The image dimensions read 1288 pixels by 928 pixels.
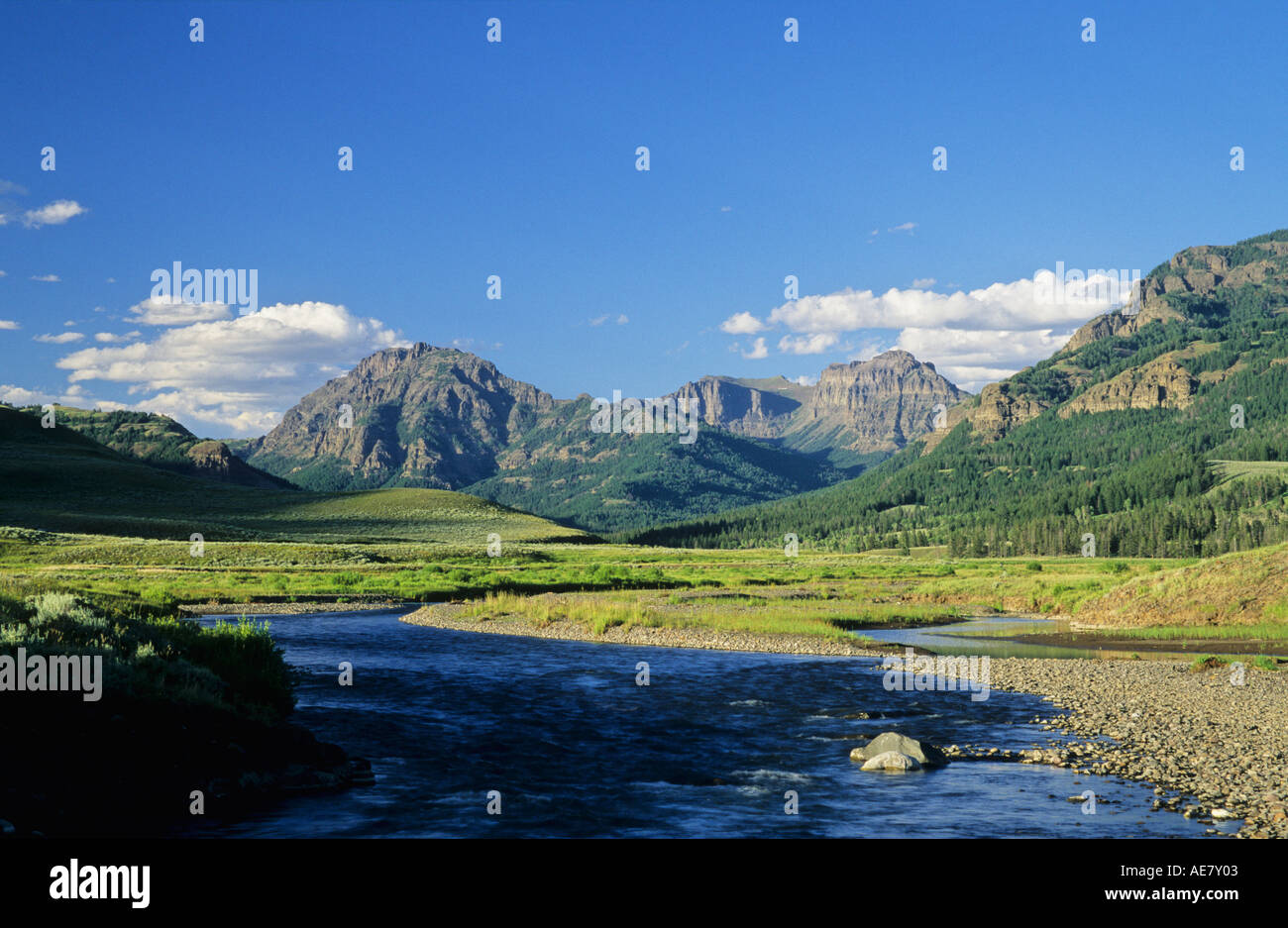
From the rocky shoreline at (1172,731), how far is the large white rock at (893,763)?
1.93m

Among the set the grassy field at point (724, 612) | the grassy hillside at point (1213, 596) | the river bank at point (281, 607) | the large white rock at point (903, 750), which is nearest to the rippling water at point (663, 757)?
the large white rock at point (903, 750)

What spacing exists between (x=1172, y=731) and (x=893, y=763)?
963 centimetres

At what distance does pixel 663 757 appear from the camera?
24.4m

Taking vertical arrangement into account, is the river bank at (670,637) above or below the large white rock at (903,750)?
below

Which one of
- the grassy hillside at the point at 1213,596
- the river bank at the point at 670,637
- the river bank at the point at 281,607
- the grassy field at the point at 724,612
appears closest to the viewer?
the river bank at the point at 670,637

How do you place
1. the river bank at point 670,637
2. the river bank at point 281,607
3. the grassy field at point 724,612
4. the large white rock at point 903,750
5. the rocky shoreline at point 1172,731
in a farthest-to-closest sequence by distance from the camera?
the river bank at point 281,607, the grassy field at point 724,612, the river bank at point 670,637, the large white rock at point 903,750, the rocky shoreline at point 1172,731

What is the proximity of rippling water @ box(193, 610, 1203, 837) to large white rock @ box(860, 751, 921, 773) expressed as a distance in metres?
0.34

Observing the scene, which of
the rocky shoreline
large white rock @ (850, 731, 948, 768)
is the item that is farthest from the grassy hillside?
large white rock @ (850, 731, 948, 768)

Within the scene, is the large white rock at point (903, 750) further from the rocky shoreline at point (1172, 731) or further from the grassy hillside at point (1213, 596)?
the grassy hillside at point (1213, 596)

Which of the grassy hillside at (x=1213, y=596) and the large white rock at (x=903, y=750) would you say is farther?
the grassy hillside at (x=1213, y=596)

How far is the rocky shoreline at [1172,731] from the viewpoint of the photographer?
1900cm

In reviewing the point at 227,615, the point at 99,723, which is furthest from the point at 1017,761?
the point at 227,615
